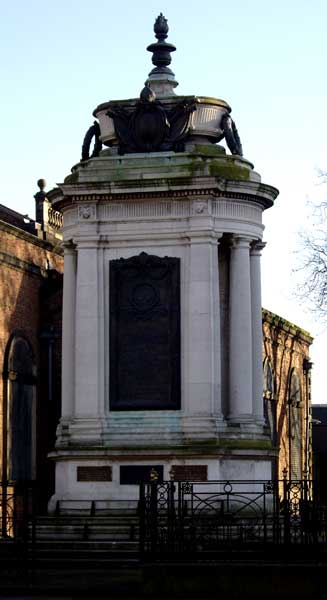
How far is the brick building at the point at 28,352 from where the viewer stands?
3328 cm

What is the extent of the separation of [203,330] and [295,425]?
21.5 meters

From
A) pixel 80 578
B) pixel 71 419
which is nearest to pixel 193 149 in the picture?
pixel 71 419

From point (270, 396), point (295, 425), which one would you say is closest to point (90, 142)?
point (270, 396)

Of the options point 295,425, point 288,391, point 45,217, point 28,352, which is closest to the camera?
point 28,352

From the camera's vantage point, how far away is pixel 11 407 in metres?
33.4

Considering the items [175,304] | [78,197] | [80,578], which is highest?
[78,197]

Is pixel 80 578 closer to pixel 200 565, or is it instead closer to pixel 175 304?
pixel 200 565

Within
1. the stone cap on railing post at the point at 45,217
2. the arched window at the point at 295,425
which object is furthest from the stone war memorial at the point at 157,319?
the arched window at the point at 295,425

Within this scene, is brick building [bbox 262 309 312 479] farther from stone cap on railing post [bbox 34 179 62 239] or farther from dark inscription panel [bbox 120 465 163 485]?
dark inscription panel [bbox 120 465 163 485]

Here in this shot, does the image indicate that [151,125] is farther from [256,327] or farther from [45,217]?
[45,217]

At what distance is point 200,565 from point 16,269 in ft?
49.1

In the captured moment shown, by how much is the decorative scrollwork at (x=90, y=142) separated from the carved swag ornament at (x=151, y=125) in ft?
2.88

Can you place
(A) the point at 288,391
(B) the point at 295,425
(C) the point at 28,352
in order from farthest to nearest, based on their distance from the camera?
(B) the point at 295,425
(A) the point at 288,391
(C) the point at 28,352

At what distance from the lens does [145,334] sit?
2891 centimetres
